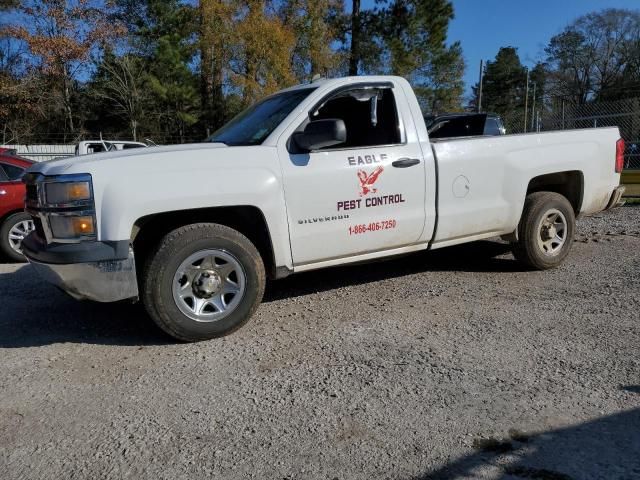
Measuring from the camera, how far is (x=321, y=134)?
13.2ft

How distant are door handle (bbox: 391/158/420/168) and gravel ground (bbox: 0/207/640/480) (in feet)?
3.92

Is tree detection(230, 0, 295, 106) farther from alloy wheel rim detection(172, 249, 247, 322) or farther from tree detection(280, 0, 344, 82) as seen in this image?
alloy wheel rim detection(172, 249, 247, 322)

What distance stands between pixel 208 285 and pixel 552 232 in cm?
366

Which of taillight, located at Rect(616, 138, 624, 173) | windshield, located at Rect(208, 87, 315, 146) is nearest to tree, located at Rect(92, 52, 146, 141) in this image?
windshield, located at Rect(208, 87, 315, 146)

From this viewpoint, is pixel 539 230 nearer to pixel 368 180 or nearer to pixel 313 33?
pixel 368 180

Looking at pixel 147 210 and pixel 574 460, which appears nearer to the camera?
pixel 574 460

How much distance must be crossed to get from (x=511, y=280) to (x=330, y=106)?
96.9 inches

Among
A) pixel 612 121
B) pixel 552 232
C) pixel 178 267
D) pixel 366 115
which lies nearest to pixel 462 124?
pixel 552 232

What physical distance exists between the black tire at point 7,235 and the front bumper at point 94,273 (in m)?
4.10

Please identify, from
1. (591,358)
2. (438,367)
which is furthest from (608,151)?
(438,367)

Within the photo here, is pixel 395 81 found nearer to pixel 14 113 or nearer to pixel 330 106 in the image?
pixel 330 106

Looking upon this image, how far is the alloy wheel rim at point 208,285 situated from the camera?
152 inches

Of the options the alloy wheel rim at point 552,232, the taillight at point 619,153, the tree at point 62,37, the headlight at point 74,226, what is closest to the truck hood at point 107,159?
the headlight at point 74,226

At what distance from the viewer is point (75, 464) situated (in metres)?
2.54
